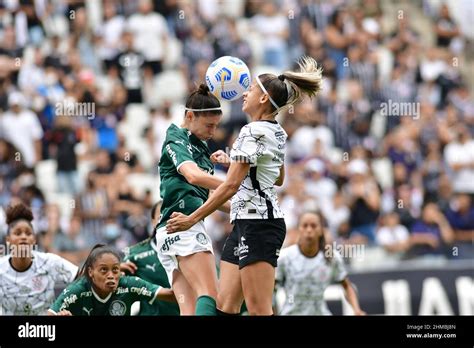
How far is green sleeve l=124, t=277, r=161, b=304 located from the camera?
10.7m

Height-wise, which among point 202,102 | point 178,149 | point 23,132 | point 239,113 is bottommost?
point 178,149

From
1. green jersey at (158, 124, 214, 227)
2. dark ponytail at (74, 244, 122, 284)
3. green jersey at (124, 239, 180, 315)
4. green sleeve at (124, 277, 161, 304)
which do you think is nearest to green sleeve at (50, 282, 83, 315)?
dark ponytail at (74, 244, 122, 284)

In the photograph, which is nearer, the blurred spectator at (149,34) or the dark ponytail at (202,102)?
the dark ponytail at (202,102)

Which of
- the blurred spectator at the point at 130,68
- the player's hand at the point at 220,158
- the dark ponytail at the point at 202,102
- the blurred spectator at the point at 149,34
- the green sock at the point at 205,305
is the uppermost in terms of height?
the blurred spectator at the point at 149,34

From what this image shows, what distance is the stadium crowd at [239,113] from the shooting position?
18281mm

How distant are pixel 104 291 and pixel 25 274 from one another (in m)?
1.13

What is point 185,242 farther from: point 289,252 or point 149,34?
point 149,34

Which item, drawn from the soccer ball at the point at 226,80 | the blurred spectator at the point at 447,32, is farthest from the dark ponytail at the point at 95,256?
the blurred spectator at the point at 447,32

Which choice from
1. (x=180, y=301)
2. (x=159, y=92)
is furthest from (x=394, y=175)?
(x=180, y=301)

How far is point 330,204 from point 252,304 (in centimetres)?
919

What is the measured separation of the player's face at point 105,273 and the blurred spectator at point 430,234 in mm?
7867

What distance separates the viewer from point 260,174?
9828mm

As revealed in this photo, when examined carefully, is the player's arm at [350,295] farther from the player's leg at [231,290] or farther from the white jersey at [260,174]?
the white jersey at [260,174]
